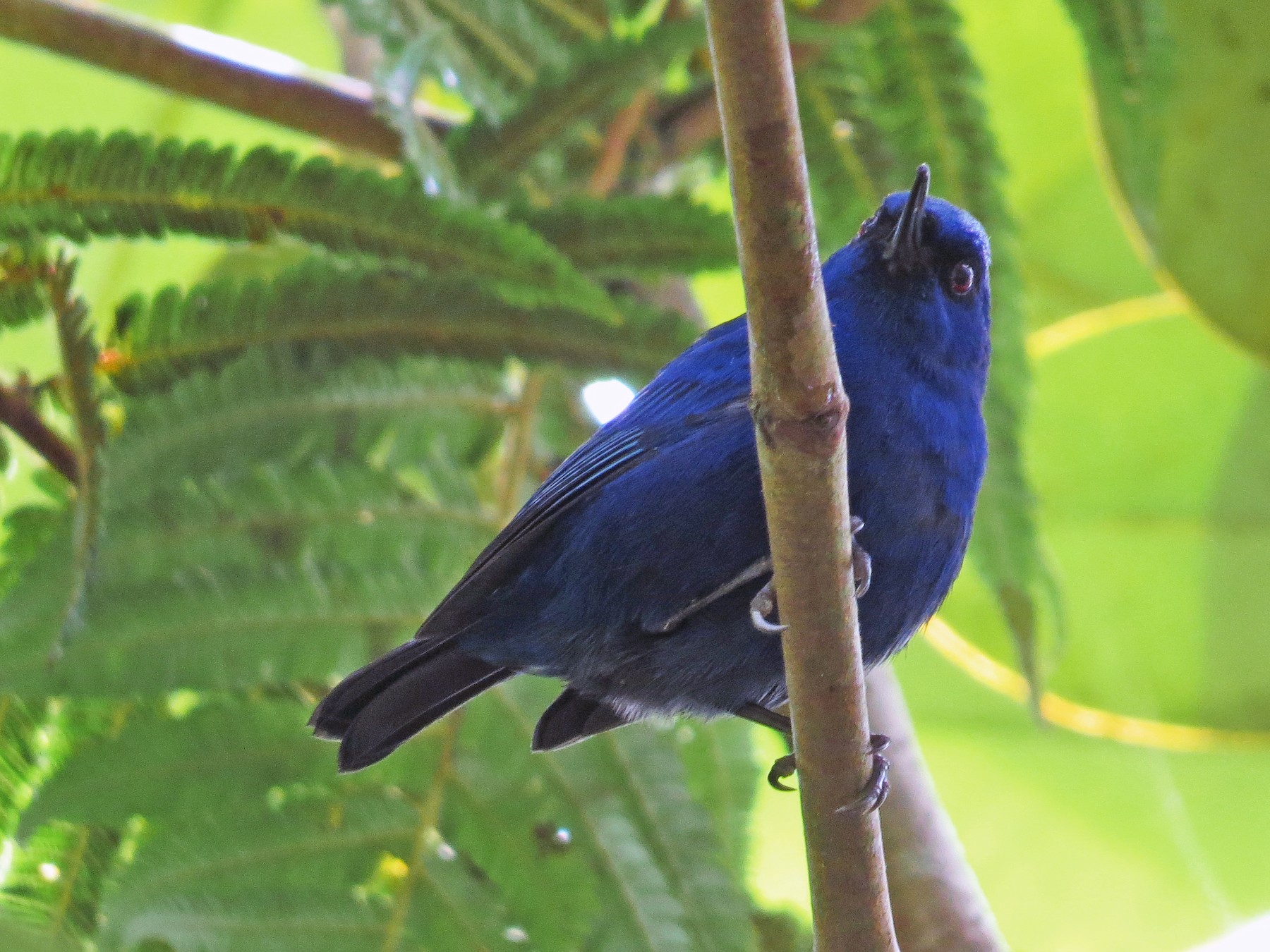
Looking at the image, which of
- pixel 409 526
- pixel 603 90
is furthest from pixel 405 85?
pixel 409 526

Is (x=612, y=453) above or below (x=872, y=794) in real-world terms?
above

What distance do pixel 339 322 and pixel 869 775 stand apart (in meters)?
1.40

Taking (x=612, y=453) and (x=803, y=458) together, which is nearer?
(x=803, y=458)

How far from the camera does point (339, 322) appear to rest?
2.68 metres

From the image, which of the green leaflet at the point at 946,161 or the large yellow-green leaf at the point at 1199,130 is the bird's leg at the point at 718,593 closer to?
the green leaflet at the point at 946,161

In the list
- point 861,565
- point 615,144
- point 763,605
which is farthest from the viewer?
point 615,144

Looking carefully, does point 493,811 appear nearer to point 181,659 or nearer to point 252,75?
point 181,659

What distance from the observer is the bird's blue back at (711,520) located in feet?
7.55

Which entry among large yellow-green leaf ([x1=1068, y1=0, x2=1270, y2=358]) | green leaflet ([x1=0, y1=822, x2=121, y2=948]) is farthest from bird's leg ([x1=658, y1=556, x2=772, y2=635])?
large yellow-green leaf ([x1=1068, y1=0, x2=1270, y2=358])

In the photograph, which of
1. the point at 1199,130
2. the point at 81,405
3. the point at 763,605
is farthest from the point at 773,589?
the point at 1199,130

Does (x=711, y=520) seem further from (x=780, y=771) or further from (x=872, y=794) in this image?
(x=872, y=794)

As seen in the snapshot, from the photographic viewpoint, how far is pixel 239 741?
2637 millimetres

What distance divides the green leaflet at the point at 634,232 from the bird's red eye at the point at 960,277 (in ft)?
1.32

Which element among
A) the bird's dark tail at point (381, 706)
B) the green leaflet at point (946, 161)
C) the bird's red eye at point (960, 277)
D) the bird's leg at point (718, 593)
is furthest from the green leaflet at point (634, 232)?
the bird's dark tail at point (381, 706)
